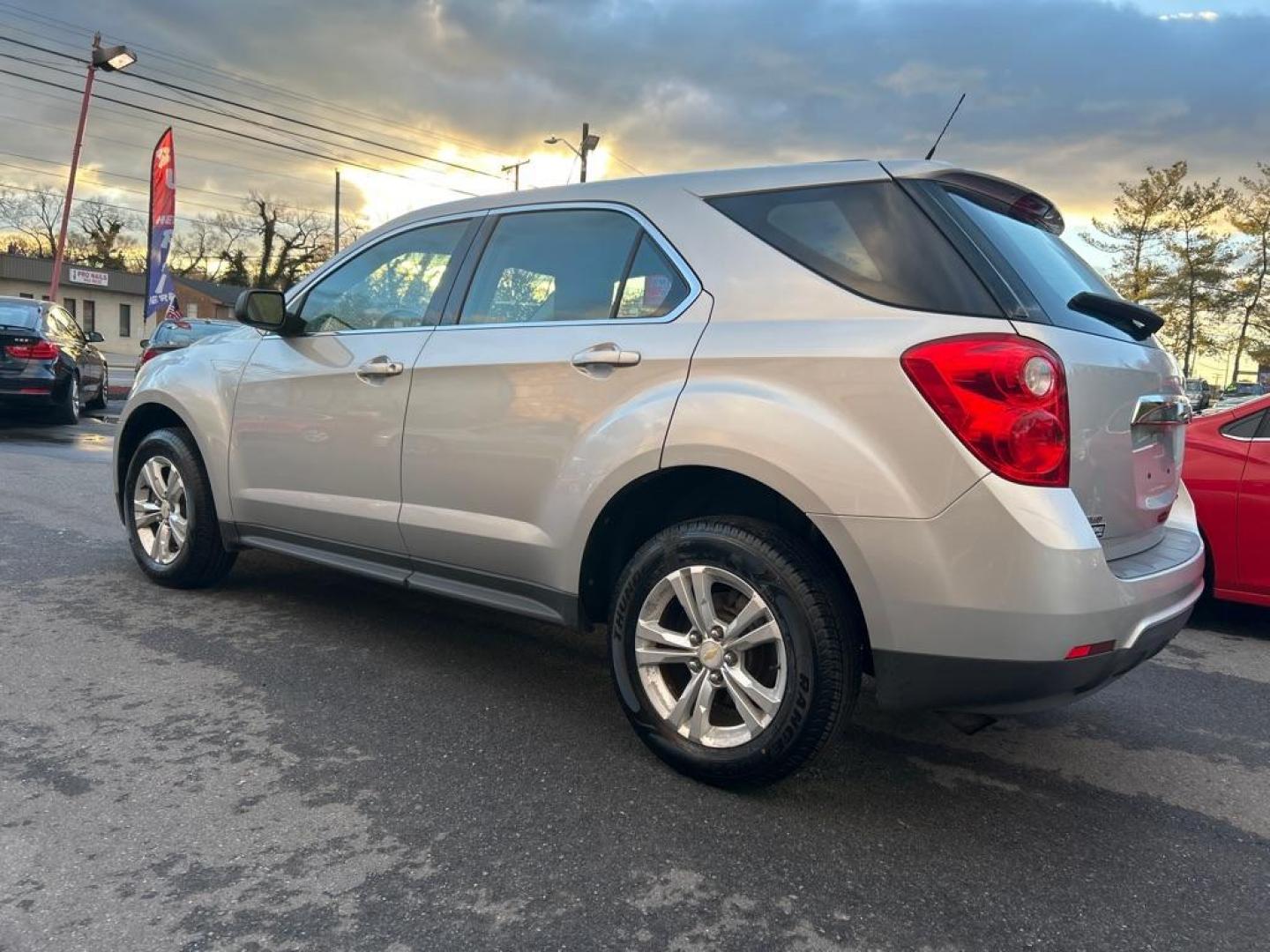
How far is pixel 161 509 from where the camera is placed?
4664 millimetres

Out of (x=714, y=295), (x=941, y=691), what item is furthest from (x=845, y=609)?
(x=714, y=295)

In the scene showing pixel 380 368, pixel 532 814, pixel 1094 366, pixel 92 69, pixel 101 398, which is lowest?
pixel 532 814

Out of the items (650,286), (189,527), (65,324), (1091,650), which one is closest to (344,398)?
(189,527)

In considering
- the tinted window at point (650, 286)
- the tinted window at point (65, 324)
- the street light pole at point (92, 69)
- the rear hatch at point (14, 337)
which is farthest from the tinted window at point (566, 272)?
the street light pole at point (92, 69)

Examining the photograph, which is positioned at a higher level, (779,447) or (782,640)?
(779,447)

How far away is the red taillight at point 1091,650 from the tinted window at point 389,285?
2444 mm

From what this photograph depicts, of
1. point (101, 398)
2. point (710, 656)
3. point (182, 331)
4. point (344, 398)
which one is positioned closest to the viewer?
point (710, 656)

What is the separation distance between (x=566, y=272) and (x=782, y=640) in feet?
4.94

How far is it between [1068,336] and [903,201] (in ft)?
1.85

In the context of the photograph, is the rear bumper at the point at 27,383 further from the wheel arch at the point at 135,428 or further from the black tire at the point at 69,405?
the wheel arch at the point at 135,428

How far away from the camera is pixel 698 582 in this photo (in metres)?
2.71

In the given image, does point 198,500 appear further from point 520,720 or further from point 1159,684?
point 1159,684

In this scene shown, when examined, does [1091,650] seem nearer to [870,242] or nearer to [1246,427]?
A: [870,242]

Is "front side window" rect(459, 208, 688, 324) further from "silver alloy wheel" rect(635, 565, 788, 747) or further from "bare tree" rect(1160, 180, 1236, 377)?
"bare tree" rect(1160, 180, 1236, 377)
